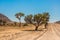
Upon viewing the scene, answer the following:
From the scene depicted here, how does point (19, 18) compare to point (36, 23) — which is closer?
point (36, 23)

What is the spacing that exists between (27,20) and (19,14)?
116 feet

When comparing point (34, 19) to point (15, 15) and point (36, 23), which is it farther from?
point (15, 15)

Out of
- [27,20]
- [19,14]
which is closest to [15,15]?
[19,14]

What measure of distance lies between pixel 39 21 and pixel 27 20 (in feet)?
16.0

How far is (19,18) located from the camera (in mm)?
102375

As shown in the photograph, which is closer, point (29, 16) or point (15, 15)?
point (29, 16)

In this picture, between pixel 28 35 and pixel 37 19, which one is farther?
pixel 37 19

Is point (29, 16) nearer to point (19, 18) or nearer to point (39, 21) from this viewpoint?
point (39, 21)

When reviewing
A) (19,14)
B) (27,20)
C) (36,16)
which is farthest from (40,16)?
(19,14)

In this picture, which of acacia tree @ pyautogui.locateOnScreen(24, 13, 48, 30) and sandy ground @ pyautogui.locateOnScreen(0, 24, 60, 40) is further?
acacia tree @ pyautogui.locateOnScreen(24, 13, 48, 30)

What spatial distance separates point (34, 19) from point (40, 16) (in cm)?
258

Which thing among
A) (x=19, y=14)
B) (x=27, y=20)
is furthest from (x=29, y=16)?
(x=19, y=14)

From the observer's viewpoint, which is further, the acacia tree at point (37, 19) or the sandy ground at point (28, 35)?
the acacia tree at point (37, 19)

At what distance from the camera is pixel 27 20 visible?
67188 mm
